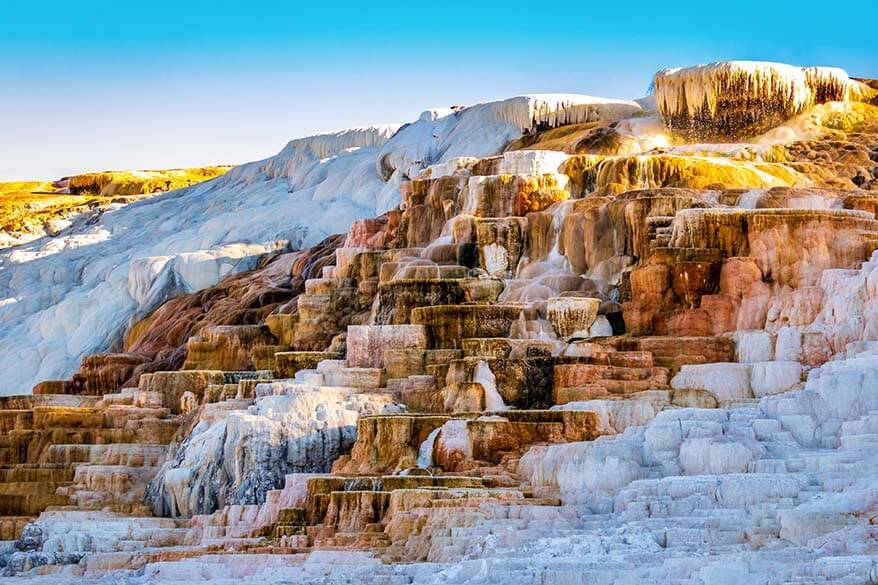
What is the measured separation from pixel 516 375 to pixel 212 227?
30.0 metres

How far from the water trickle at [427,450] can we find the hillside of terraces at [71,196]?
40621mm

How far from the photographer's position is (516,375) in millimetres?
35719

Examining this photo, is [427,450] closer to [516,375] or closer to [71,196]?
[516,375]

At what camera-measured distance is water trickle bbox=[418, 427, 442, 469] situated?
107 feet

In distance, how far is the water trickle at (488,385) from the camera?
35.3m

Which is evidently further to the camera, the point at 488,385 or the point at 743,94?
the point at 743,94

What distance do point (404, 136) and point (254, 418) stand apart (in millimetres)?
31493

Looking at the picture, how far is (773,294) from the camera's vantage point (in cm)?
3725

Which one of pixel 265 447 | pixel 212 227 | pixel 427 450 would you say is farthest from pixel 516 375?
pixel 212 227

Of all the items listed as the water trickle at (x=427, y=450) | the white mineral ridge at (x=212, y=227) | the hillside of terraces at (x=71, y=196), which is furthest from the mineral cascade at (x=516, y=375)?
the hillside of terraces at (x=71, y=196)

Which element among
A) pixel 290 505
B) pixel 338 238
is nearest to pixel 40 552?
pixel 290 505

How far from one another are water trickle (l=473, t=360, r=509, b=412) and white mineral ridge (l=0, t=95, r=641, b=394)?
23.2m

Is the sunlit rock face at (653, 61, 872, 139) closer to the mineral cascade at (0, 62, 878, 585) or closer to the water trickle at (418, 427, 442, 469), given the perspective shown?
A: the mineral cascade at (0, 62, 878, 585)

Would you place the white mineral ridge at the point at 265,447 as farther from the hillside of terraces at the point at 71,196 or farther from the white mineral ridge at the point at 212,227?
the hillside of terraces at the point at 71,196
